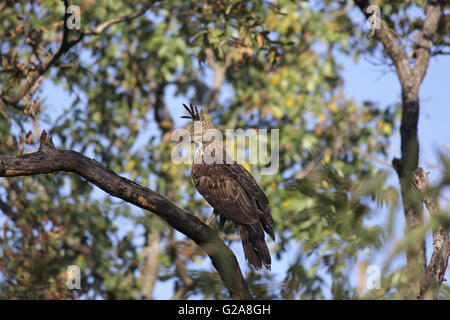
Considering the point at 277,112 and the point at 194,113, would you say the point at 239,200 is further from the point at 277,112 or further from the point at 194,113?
the point at 277,112

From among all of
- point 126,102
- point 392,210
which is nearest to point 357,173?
point 126,102

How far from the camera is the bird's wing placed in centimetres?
602

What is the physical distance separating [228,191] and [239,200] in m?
0.23

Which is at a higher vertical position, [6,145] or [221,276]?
[6,145]

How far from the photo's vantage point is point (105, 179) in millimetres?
4344

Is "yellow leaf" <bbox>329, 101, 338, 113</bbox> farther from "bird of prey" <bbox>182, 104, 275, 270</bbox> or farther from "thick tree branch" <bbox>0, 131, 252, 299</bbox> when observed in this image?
"thick tree branch" <bbox>0, 131, 252, 299</bbox>

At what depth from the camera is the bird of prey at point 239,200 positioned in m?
5.64

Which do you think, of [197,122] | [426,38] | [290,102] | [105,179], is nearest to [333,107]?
[290,102]

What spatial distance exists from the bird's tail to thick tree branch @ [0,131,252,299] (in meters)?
1.17

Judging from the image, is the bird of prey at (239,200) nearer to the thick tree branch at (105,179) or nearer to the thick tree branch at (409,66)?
the thick tree branch at (105,179)

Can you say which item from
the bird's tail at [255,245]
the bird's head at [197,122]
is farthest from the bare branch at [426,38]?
the bird's tail at [255,245]
